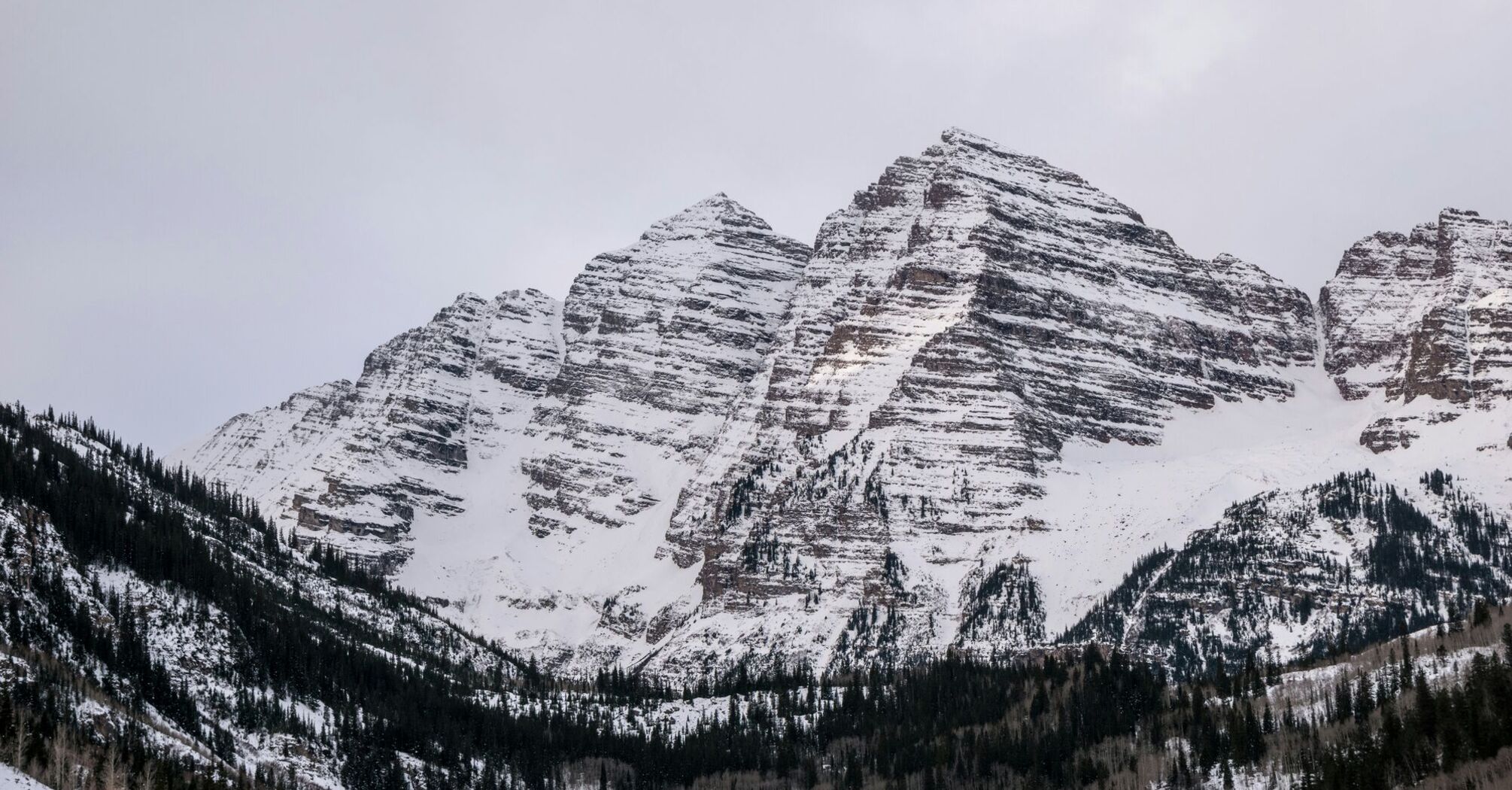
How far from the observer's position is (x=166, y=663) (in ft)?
647

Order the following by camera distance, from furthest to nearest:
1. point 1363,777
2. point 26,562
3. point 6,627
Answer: point 26,562
point 6,627
point 1363,777

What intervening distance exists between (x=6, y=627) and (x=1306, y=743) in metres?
117

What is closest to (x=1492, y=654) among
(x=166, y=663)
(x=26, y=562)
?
(x=166, y=663)

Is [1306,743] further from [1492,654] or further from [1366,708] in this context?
[1492,654]

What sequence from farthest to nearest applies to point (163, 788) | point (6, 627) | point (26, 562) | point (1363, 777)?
point (26, 562), point (6, 627), point (1363, 777), point (163, 788)

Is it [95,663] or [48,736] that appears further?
[95,663]

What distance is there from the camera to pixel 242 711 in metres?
198

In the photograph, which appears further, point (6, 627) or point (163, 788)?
point (6, 627)

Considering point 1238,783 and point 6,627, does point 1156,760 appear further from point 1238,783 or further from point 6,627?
point 6,627

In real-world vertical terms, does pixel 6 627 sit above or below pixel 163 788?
above

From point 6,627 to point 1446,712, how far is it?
124291 mm

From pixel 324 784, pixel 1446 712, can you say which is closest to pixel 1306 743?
pixel 1446 712

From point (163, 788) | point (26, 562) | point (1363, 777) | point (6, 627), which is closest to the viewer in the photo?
point (163, 788)

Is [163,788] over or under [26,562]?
under
